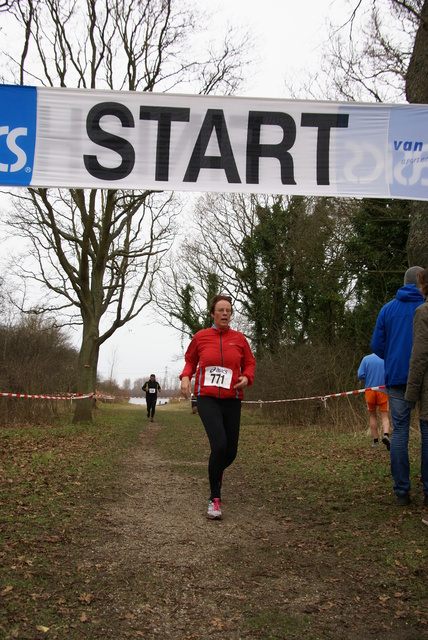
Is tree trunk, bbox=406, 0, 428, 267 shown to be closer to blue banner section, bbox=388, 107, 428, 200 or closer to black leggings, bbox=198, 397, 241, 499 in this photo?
blue banner section, bbox=388, 107, 428, 200

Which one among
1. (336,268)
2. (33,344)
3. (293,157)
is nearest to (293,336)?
(336,268)

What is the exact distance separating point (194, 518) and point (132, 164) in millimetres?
3593

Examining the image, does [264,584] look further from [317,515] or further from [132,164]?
[132,164]

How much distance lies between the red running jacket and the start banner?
63.6 inches

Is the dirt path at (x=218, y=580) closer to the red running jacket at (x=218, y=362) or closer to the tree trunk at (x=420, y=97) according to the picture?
the red running jacket at (x=218, y=362)

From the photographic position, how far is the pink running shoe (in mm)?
5180

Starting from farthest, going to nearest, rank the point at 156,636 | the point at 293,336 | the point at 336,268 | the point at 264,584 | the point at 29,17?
the point at 293,336
the point at 336,268
the point at 29,17
the point at 264,584
the point at 156,636

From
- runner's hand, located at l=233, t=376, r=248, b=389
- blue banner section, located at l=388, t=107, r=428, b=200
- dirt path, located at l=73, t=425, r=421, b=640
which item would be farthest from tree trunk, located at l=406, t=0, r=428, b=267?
dirt path, located at l=73, t=425, r=421, b=640

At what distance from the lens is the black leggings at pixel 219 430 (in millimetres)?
5355

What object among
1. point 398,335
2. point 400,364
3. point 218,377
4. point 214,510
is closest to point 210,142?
point 218,377

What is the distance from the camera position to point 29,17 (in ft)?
53.0

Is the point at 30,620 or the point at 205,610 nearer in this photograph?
the point at 30,620

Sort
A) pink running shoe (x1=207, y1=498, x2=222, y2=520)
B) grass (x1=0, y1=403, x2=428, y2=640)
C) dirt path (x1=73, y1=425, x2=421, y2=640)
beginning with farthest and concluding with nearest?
pink running shoe (x1=207, y1=498, x2=222, y2=520)
grass (x1=0, y1=403, x2=428, y2=640)
dirt path (x1=73, y1=425, x2=421, y2=640)

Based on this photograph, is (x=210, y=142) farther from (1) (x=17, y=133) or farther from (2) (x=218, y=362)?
(2) (x=218, y=362)
